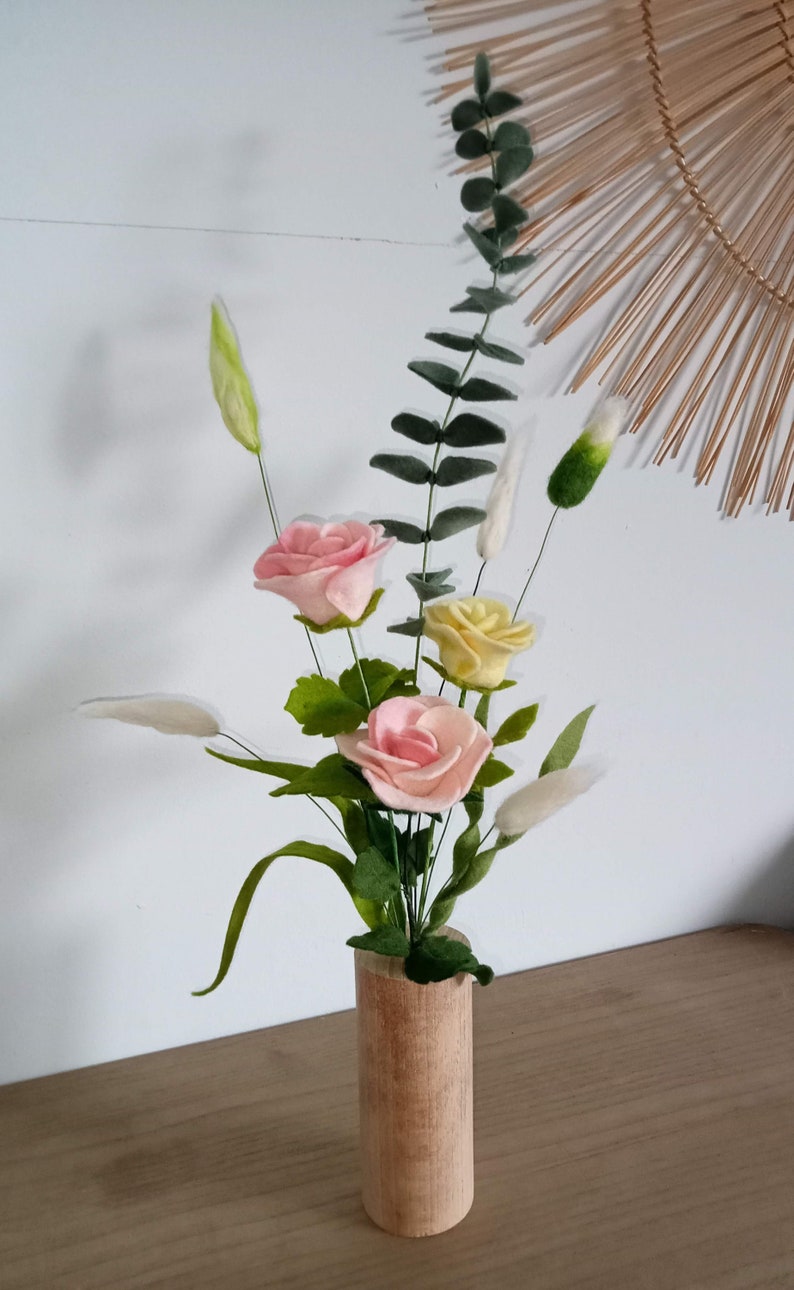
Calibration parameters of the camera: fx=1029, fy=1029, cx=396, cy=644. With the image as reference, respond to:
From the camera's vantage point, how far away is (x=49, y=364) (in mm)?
688

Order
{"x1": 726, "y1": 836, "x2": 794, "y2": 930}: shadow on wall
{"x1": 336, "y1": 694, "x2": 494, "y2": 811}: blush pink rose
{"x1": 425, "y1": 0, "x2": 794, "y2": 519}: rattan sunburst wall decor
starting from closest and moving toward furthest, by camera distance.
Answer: {"x1": 336, "y1": 694, "x2": 494, "y2": 811}: blush pink rose, {"x1": 425, "y1": 0, "x2": 794, "y2": 519}: rattan sunburst wall decor, {"x1": 726, "y1": 836, "x2": 794, "y2": 930}: shadow on wall

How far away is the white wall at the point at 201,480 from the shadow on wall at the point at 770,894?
23 cm

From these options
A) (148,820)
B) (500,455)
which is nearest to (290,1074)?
(148,820)

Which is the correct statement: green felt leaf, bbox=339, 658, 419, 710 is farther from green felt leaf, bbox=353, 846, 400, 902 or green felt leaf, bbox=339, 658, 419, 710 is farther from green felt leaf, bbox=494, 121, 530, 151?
green felt leaf, bbox=494, 121, 530, 151

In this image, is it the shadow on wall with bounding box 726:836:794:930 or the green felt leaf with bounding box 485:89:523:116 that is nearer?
the green felt leaf with bounding box 485:89:523:116

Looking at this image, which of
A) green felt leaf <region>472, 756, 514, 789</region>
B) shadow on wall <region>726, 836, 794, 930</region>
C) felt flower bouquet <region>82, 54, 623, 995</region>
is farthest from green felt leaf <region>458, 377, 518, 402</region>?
shadow on wall <region>726, 836, 794, 930</region>

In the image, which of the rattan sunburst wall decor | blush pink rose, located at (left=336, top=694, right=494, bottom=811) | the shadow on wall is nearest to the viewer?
blush pink rose, located at (left=336, top=694, right=494, bottom=811)

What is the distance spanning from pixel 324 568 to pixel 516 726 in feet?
0.53

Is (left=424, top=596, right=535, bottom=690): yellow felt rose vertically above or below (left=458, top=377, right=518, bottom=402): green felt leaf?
below

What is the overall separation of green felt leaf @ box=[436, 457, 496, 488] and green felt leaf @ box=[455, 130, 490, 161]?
6.7 inches

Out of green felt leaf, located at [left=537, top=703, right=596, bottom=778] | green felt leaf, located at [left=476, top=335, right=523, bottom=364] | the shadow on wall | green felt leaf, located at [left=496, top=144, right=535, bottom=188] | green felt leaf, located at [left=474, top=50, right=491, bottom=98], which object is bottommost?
the shadow on wall

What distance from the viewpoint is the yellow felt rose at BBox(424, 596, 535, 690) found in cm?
55

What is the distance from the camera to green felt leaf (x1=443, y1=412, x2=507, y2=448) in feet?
1.95

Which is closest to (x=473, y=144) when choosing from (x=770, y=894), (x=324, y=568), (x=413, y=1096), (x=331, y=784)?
(x=324, y=568)
